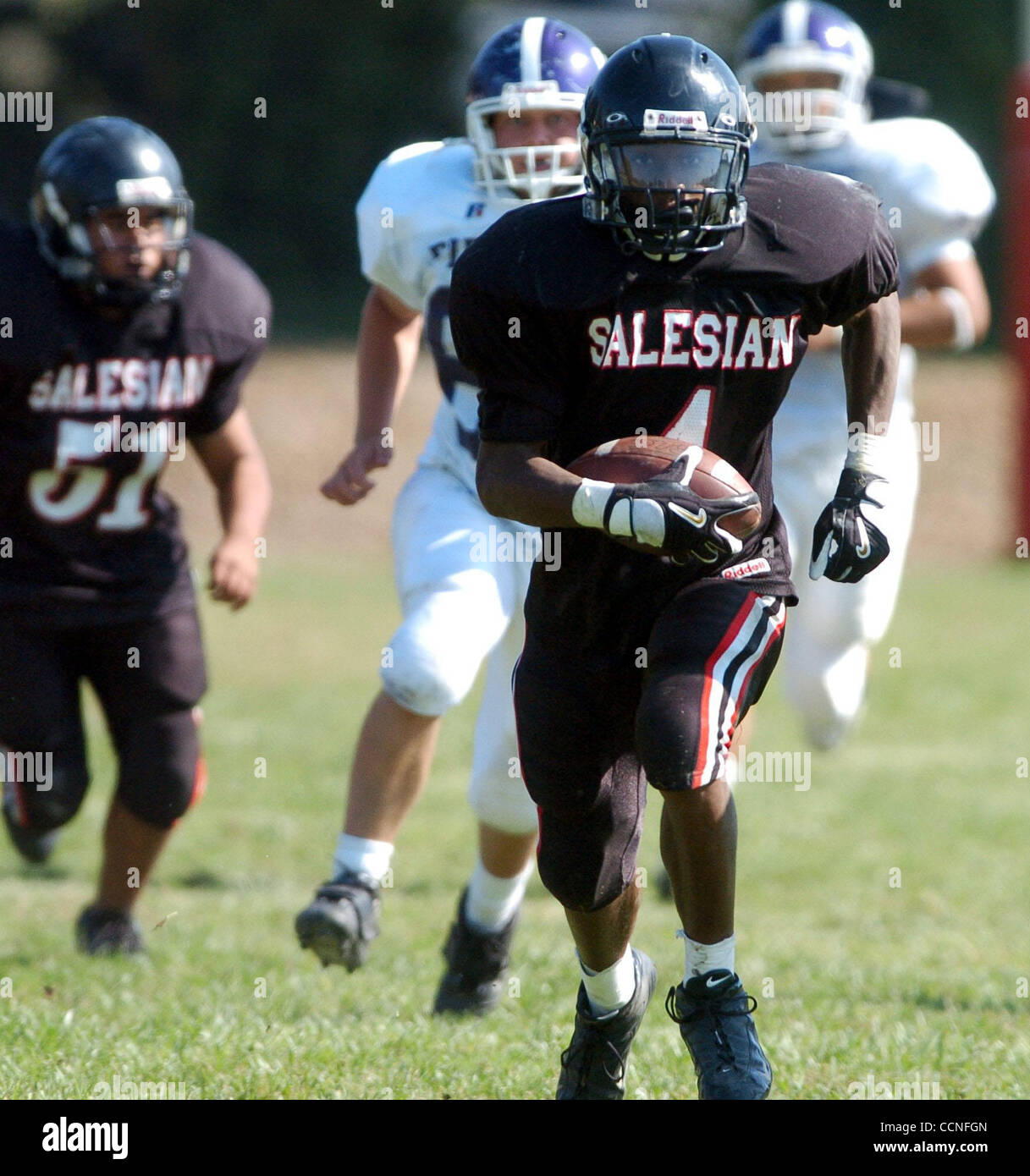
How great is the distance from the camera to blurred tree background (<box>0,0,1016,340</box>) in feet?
76.4

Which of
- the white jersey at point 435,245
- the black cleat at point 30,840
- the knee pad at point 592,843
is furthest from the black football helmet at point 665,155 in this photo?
the black cleat at point 30,840

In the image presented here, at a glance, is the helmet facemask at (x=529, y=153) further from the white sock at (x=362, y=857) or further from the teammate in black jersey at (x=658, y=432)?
the white sock at (x=362, y=857)

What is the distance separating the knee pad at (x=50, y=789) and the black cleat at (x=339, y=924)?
3.59ft

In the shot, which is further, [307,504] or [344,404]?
[344,404]

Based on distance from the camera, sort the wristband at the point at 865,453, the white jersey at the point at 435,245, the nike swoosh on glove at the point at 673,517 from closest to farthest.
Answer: the nike swoosh on glove at the point at 673,517, the wristband at the point at 865,453, the white jersey at the point at 435,245

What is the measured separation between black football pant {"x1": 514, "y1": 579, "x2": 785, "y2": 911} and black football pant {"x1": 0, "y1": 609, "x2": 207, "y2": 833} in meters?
1.66

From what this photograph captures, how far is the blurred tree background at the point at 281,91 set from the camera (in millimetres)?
23281

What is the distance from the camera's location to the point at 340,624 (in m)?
11.5

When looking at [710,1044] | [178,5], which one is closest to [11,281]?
[710,1044]

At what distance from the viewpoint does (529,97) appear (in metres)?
4.01
